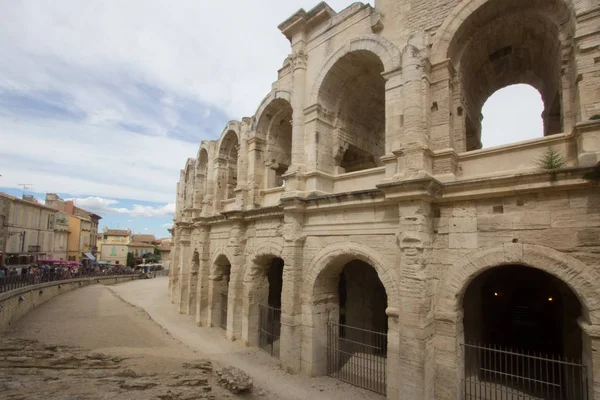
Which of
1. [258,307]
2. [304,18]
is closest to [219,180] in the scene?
[258,307]

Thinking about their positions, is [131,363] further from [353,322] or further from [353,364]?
[353,322]

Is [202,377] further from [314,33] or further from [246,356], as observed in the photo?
[314,33]

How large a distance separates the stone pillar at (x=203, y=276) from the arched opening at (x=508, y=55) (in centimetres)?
1119

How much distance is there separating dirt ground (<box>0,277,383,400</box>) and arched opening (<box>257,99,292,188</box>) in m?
6.07

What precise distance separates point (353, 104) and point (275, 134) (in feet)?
11.0

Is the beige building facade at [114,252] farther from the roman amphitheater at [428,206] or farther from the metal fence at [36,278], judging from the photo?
the roman amphitheater at [428,206]

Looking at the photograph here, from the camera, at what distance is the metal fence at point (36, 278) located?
1477cm

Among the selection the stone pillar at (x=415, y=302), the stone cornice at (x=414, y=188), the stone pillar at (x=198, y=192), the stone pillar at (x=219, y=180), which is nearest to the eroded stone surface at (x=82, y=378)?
the stone pillar at (x=415, y=302)

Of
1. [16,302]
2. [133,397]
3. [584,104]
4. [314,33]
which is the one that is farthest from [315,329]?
[16,302]

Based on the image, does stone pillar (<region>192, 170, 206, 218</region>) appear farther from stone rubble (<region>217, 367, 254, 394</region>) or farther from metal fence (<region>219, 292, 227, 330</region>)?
stone rubble (<region>217, 367, 254, 394</region>)

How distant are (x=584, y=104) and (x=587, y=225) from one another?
205 cm

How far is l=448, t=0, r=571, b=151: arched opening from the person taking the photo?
6.86 meters

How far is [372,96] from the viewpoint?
10727mm

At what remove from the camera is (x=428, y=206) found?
6883 mm
